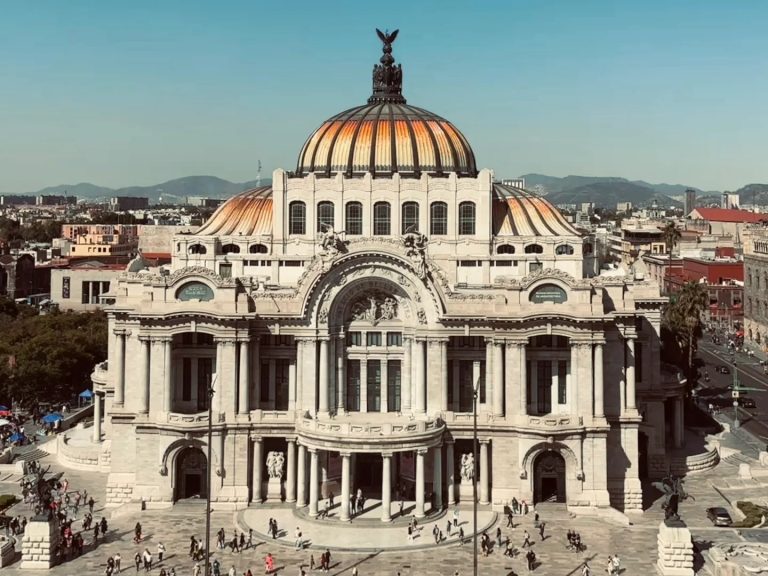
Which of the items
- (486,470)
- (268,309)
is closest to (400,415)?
(486,470)

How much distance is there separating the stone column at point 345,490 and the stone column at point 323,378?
5425 millimetres

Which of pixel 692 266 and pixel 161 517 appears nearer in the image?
pixel 161 517

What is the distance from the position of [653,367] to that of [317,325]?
28.4m

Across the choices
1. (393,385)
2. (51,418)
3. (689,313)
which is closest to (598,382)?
(393,385)

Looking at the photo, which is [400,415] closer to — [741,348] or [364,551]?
[364,551]

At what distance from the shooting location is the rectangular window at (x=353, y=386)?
7294 centimetres

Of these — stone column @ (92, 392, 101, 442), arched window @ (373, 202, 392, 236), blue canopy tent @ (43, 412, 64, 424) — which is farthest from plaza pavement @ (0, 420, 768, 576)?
arched window @ (373, 202, 392, 236)

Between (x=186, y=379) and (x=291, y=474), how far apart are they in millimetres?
10485

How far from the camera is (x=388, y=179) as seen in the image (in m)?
81.6

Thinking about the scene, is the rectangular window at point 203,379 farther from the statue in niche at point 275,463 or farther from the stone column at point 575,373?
the stone column at point 575,373

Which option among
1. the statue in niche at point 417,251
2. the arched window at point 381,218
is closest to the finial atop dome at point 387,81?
the arched window at point 381,218

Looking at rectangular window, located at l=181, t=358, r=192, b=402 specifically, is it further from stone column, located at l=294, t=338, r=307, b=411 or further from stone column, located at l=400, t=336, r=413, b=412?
stone column, located at l=400, t=336, r=413, b=412

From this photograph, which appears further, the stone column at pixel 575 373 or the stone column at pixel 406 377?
the stone column at pixel 406 377

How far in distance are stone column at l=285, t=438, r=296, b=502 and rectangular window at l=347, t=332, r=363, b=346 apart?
321 inches
